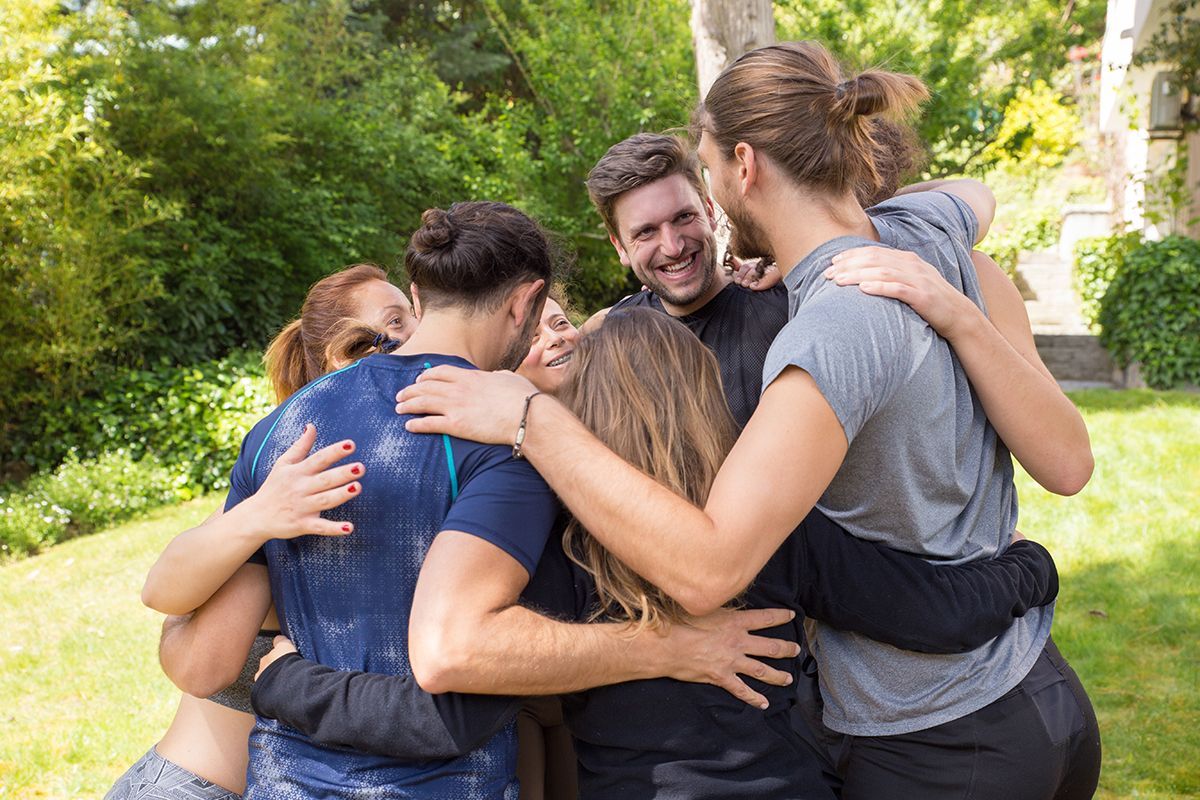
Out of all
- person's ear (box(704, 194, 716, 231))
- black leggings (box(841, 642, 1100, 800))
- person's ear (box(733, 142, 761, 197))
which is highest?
person's ear (box(733, 142, 761, 197))

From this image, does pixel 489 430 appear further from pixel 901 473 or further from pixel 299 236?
pixel 299 236

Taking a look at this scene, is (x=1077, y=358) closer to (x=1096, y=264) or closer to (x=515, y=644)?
(x=1096, y=264)

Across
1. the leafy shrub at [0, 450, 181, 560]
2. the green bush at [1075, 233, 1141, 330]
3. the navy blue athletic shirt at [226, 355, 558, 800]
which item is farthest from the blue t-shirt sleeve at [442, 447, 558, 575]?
the green bush at [1075, 233, 1141, 330]

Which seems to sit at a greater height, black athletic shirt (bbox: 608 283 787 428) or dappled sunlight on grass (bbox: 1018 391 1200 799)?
black athletic shirt (bbox: 608 283 787 428)

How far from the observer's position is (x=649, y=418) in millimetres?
1829

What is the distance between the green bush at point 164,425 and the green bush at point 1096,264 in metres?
9.53

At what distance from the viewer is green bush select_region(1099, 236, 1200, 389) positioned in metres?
11.0

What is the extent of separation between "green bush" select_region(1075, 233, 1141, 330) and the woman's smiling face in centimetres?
1120

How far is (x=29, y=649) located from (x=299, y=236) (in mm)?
5942

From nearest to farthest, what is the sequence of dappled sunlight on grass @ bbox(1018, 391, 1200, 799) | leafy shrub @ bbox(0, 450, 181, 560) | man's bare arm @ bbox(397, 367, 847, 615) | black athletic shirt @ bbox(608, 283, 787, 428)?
man's bare arm @ bbox(397, 367, 847, 615), black athletic shirt @ bbox(608, 283, 787, 428), dappled sunlight on grass @ bbox(1018, 391, 1200, 799), leafy shrub @ bbox(0, 450, 181, 560)

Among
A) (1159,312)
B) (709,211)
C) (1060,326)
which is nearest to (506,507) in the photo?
(709,211)

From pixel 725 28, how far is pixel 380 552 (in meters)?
4.76

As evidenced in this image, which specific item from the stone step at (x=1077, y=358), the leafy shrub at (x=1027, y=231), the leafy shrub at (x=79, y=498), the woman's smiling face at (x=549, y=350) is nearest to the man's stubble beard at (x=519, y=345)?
the woman's smiling face at (x=549, y=350)

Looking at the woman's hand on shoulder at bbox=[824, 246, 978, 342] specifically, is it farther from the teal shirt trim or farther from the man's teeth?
the man's teeth
